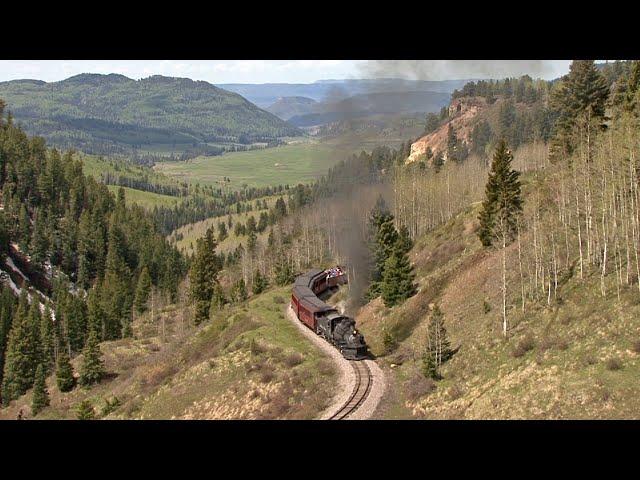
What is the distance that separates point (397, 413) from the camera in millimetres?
32844

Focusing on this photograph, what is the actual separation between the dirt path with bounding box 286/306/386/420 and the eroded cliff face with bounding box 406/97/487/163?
128 meters

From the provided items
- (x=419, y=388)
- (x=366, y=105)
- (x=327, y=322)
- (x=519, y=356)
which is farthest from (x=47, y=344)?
(x=519, y=356)

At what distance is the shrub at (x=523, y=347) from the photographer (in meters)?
34.8

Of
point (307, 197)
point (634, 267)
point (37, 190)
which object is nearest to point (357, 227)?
point (634, 267)

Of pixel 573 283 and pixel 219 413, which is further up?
pixel 573 283

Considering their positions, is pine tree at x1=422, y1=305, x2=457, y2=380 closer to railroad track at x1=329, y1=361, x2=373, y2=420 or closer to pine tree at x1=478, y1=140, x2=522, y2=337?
railroad track at x1=329, y1=361, x2=373, y2=420

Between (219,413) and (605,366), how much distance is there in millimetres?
23983

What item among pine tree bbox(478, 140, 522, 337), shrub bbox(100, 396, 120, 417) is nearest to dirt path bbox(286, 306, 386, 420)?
shrub bbox(100, 396, 120, 417)

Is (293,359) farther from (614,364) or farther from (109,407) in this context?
(614,364)

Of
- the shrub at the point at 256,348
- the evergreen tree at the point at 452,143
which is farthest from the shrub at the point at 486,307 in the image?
the evergreen tree at the point at 452,143

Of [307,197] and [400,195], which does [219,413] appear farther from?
[307,197]

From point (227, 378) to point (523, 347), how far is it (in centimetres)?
2211

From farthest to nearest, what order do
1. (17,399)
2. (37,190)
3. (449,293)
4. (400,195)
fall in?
(37,190), (400,195), (17,399), (449,293)

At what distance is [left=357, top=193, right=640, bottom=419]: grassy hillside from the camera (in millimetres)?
27078
